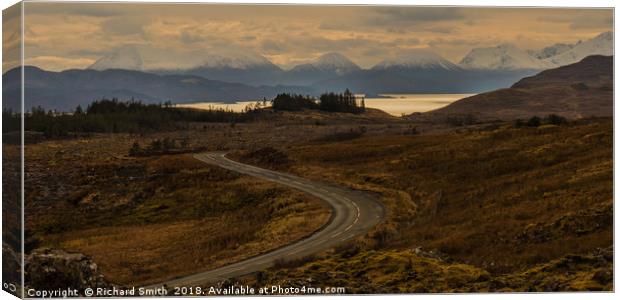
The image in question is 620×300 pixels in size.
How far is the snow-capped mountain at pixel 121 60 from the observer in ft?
123

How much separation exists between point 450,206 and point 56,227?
13056 millimetres

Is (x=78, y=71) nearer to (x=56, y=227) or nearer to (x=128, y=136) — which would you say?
(x=128, y=136)

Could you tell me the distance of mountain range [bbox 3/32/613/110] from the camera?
37.9 m

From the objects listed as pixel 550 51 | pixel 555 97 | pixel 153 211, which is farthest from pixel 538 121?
pixel 153 211

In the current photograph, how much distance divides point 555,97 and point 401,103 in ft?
17.8

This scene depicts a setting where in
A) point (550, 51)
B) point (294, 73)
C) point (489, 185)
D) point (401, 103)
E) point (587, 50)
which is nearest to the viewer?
point (489, 185)

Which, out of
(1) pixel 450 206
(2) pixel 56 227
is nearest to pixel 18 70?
(2) pixel 56 227

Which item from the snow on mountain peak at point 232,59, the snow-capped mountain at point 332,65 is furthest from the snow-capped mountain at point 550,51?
the snow on mountain peak at point 232,59

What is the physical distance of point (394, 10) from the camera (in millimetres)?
37625

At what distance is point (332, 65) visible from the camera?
38719 mm

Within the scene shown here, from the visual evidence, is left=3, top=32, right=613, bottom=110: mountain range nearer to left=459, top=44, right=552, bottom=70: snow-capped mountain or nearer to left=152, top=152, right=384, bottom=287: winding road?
left=459, top=44, right=552, bottom=70: snow-capped mountain

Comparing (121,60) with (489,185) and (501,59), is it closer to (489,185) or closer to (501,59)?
(501,59)

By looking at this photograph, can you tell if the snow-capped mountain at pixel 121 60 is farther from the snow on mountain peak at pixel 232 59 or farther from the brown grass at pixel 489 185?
the brown grass at pixel 489 185

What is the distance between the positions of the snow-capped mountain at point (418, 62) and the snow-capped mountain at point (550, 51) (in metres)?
2.74
